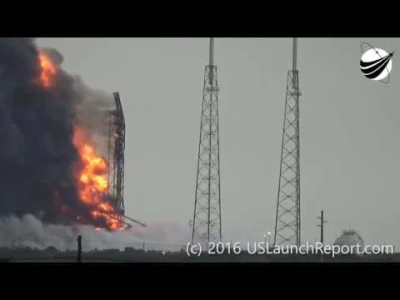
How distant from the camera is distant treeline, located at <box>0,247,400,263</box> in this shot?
11.6m

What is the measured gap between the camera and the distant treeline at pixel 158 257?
11617mm

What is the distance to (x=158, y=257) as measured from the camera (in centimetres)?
1265

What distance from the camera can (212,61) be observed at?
41.8 feet

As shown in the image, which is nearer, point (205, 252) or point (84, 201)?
point (205, 252)
